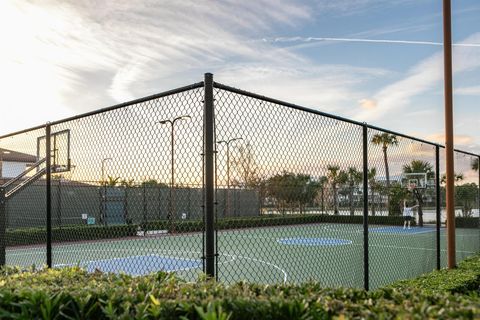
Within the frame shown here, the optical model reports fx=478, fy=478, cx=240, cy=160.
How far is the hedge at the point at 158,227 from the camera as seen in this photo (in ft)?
24.7

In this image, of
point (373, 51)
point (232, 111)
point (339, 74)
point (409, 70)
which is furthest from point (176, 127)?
point (409, 70)

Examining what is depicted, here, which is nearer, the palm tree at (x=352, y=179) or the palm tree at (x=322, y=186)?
the palm tree at (x=322, y=186)

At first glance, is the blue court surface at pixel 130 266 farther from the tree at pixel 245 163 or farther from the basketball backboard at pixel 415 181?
the basketball backboard at pixel 415 181

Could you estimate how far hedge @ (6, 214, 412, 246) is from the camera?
296 inches

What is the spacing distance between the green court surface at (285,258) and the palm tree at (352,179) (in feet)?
2.15

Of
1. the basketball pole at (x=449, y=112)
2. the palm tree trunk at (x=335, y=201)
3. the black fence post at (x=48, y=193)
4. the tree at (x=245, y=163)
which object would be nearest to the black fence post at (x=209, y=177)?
the tree at (x=245, y=163)

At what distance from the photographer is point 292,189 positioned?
A: 5.87 meters

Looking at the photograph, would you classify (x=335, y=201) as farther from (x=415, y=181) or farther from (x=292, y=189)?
(x=415, y=181)

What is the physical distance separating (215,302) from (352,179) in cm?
547

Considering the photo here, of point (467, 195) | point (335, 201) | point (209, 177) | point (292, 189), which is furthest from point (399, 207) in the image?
point (209, 177)

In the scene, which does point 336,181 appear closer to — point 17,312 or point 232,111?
point 232,111

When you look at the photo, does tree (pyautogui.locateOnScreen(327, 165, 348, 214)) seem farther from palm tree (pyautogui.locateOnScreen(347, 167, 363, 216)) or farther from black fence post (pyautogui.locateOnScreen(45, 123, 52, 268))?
black fence post (pyautogui.locateOnScreen(45, 123, 52, 268))

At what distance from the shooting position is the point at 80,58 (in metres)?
9.58

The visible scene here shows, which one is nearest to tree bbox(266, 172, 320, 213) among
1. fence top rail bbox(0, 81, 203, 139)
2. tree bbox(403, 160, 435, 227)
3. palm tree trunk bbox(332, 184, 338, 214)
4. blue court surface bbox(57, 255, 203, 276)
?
palm tree trunk bbox(332, 184, 338, 214)
